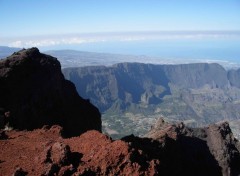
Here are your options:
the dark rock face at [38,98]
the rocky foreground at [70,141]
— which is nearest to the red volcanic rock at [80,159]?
the rocky foreground at [70,141]

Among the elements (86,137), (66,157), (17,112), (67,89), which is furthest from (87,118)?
(66,157)

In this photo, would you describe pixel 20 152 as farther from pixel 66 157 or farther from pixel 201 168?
pixel 201 168

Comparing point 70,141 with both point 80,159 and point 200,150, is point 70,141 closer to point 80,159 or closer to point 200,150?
point 80,159

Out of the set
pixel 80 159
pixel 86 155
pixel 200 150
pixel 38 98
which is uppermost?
pixel 38 98

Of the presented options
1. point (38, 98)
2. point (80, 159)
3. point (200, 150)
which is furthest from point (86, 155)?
point (200, 150)

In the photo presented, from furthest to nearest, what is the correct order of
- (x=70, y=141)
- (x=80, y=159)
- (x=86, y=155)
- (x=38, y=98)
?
(x=38, y=98) < (x=70, y=141) < (x=86, y=155) < (x=80, y=159)

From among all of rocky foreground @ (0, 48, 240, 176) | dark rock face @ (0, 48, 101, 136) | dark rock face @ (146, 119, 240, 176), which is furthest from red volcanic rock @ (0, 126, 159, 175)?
dark rock face @ (0, 48, 101, 136)

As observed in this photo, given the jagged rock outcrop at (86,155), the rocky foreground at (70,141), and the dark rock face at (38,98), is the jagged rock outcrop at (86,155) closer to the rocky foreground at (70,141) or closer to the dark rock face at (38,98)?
the rocky foreground at (70,141)

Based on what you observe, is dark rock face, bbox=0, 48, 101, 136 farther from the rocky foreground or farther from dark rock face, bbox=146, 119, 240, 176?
dark rock face, bbox=146, 119, 240, 176
